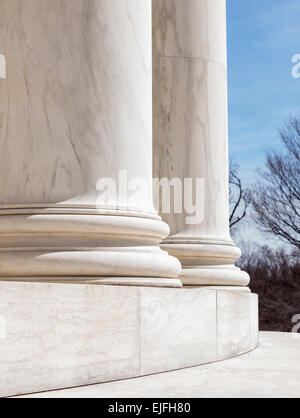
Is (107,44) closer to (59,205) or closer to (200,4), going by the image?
(59,205)

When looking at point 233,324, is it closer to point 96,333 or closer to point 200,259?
point 200,259

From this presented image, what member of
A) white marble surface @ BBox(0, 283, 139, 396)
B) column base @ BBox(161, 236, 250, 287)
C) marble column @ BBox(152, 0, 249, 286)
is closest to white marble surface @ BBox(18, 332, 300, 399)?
white marble surface @ BBox(0, 283, 139, 396)

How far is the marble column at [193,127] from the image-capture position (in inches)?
7156

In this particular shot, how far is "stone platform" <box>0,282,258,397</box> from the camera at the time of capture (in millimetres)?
92000

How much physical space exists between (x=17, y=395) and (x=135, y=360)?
91.6 feet

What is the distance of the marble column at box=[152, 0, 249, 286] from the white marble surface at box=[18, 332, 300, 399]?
40.3m

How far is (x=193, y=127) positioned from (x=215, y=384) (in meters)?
86.4

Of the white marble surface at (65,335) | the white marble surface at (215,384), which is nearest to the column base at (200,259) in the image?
the white marble surface at (215,384)

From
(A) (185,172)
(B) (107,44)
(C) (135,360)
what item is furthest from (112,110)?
(A) (185,172)

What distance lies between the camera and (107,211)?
119875 millimetres

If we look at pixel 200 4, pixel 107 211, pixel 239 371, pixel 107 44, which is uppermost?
pixel 200 4

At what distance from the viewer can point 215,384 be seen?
110 meters

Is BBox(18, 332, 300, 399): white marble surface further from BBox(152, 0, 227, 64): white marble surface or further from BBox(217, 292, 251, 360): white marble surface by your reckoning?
BBox(152, 0, 227, 64): white marble surface
